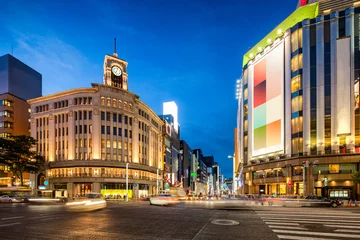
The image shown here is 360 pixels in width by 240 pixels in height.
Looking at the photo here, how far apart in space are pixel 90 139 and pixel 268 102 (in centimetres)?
4817

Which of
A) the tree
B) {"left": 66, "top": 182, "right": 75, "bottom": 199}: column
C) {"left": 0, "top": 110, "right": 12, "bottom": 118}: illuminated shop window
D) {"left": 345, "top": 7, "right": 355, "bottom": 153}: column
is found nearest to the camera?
{"left": 345, "top": 7, "right": 355, "bottom": 153}: column

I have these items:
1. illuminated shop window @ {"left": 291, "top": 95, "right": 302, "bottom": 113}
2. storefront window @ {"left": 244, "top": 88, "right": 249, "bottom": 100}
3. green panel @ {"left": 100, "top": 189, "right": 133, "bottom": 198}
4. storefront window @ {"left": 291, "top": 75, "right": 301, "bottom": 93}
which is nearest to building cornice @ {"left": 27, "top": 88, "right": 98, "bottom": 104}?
green panel @ {"left": 100, "top": 189, "right": 133, "bottom": 198}

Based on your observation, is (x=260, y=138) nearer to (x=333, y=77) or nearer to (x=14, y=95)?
(x=333, y=77)

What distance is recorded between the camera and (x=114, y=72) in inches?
3329

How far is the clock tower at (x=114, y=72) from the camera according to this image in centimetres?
8281

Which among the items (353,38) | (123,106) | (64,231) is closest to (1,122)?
(123,106)

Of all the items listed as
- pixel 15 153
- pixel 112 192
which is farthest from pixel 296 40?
pixel 15 153

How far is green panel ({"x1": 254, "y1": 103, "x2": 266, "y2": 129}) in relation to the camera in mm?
65469

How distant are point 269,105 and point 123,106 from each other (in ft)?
137

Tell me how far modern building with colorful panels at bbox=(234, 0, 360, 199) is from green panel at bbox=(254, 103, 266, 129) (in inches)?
61.3

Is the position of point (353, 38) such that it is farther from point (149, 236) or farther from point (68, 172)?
point (68, 172)

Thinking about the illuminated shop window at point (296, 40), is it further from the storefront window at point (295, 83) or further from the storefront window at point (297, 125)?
the storefront window at point (297, 125)

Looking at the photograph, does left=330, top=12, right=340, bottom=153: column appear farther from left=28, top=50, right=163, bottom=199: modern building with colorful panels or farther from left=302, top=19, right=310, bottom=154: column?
left=28, top=50, right=163, bottom=199: modern building with colorful panels

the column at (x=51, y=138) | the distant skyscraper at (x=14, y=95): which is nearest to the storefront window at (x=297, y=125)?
the column at (x=51, y=138)
